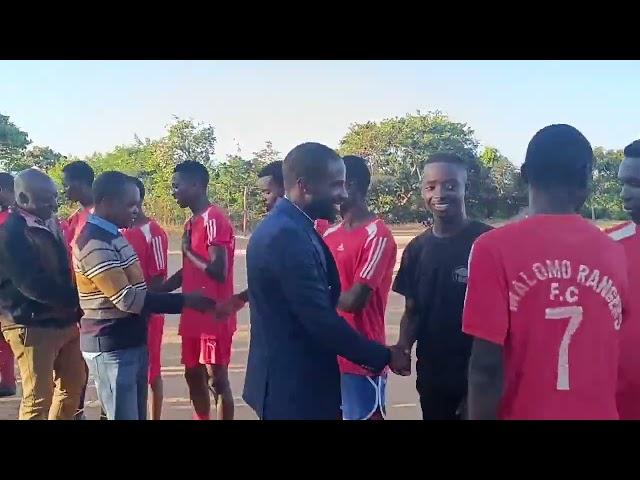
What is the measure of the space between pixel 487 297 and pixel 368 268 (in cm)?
131

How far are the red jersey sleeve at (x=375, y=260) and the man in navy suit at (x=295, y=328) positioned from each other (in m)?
0.60

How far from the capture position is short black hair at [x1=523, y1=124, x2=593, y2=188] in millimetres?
2193

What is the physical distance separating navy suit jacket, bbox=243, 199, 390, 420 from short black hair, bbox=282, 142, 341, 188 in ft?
0.55

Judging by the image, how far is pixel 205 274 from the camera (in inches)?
167

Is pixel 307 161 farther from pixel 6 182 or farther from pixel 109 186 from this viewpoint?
pixel 6 182

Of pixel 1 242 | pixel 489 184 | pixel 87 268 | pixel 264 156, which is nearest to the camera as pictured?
pixel 87 268

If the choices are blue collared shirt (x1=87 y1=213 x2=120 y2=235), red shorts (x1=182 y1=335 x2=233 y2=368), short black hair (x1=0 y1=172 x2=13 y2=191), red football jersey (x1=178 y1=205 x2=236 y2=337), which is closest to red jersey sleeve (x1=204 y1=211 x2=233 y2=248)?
red football jersey (x1=178 y1=205 x2=236 y2=337)

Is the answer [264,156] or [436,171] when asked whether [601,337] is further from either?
[264,156]

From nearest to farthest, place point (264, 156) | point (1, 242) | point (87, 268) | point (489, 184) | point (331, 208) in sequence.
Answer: point (331, 208) → point (87, 268) → point (1, 242) → point (264, 156) → point (489, 184)

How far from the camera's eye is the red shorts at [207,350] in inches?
167

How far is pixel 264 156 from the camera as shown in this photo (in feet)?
14.9

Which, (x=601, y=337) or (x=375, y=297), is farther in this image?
(x=375, y=297)
